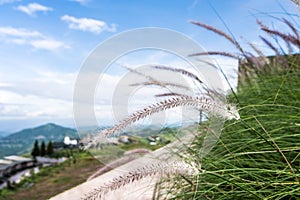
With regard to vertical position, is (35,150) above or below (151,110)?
below

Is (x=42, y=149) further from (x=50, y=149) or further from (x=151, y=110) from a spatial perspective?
(x=151, y=110)

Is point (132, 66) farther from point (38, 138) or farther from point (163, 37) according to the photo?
point (38, 138)

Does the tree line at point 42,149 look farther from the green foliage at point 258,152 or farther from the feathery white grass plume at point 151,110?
the feathery white grass plume at point 151,110

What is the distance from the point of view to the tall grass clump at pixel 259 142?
628 mm

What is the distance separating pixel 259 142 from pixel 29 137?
7.97ft

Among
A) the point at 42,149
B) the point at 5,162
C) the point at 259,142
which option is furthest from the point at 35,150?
the point at 259,142

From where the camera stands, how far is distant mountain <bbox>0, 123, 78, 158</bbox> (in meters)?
2.60

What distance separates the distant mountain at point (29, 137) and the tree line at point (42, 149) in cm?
4

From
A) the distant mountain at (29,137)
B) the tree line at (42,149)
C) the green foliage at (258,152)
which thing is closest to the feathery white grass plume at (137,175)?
the green foliage at (258,152)

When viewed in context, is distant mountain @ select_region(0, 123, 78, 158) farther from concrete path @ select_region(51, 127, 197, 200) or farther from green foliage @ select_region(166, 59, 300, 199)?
green foliage @ select_region(166, 59, 300, 199)

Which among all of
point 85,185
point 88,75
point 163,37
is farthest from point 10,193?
point 163,37

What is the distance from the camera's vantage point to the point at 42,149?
2949 millimetres

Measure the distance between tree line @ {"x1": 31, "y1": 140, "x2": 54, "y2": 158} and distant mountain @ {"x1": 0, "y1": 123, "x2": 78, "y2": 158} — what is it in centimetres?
4

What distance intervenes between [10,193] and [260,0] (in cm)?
191
